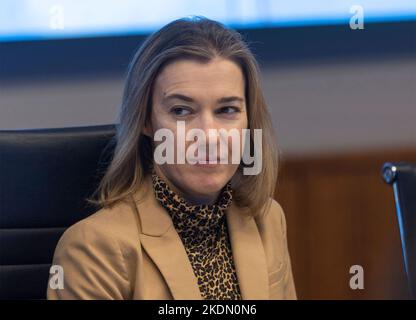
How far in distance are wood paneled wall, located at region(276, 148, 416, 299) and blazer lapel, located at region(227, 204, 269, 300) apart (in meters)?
0.13

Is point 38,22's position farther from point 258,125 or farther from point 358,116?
point 358,116

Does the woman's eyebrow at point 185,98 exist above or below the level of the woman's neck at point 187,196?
above

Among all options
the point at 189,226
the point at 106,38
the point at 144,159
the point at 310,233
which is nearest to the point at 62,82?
the point at 106,38

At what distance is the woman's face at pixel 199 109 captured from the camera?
1.03 meters

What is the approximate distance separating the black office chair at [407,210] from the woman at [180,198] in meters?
0.22

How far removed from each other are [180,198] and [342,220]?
335mm

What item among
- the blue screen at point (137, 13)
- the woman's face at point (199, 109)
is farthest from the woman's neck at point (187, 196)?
the blue screen at point (137, 13)

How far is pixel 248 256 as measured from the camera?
1.06 m

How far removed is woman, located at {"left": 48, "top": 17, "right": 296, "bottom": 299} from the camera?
101cm

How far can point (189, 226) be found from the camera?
1047mm

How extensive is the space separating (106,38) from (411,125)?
57 cm

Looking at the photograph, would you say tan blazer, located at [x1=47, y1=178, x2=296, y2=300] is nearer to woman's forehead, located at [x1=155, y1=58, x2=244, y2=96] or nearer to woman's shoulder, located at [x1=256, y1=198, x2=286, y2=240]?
woman's shoulder, located at [x1=256, y1=198, x2=286, y2=240]

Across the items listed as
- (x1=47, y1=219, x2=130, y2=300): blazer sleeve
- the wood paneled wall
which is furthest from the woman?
the wood paneled wall

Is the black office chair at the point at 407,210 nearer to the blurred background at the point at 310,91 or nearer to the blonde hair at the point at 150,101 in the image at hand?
the blurred background at the point at 310,91
